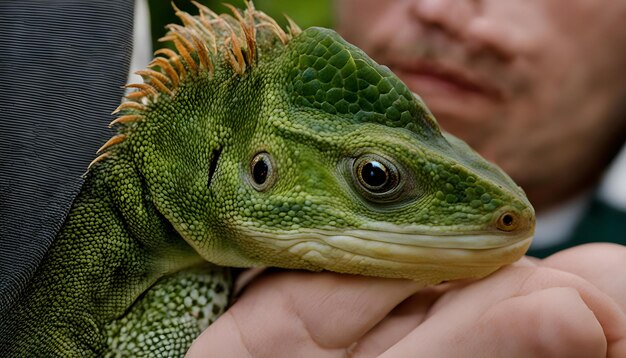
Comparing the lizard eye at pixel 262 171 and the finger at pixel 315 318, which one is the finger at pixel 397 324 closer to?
the finger at pixel 315 318

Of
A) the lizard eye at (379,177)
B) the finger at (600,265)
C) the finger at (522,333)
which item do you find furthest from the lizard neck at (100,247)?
the finger at (600,265)

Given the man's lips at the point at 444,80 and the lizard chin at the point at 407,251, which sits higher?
the lizard chin at the point at 407,251

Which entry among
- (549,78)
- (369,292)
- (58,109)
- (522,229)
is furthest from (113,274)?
(549,78)

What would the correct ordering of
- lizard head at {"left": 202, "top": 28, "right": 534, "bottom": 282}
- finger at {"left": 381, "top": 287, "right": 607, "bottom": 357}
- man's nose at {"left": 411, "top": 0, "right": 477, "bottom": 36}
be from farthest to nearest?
1. man's nose at {"left": 411, "top": 0, "right": 477, "bottom": 36}
2. lizard head at {"left": 202, "top": 28, "right": 534, "bottom": 282}
3. finger at {"left": 381, "top": 287, "right": 607, "bottom": 357}

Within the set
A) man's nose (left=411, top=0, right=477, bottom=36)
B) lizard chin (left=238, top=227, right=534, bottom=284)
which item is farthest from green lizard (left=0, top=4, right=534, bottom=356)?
man's nose (left=411, top=0, right=477, bottom=36)

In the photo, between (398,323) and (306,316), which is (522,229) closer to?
(398,323)

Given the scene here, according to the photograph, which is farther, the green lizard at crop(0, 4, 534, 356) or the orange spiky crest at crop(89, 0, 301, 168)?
the orange spiky crest at crop(89, 0, 301, 168)

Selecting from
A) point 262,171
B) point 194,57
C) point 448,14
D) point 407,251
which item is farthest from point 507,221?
point 448,14

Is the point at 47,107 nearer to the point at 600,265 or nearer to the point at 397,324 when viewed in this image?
the point at 397,324

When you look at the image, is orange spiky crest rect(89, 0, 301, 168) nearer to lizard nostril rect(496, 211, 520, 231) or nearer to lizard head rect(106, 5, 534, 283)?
lizard head rect(106, 5, 534, 283)
